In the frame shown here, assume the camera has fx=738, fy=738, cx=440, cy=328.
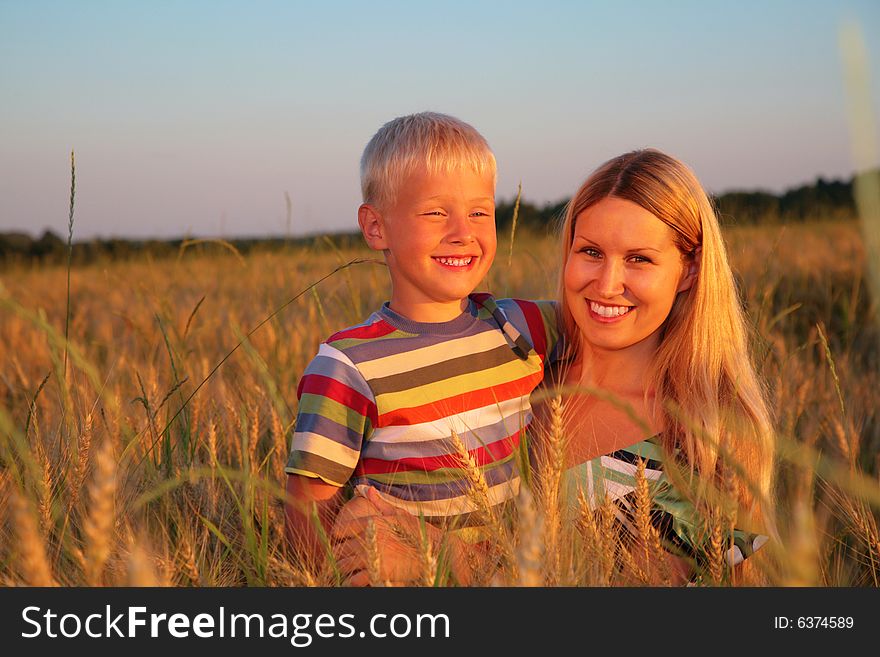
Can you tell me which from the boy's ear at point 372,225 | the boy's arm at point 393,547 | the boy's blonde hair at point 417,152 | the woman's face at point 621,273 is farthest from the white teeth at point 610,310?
the boy's arm at point 393,547

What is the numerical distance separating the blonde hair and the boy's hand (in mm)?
745

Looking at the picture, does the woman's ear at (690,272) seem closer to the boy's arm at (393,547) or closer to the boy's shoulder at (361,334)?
the boy's shoulder at (361,334)

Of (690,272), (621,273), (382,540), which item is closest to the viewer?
(382,540)

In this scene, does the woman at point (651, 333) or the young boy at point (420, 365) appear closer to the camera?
the young boy at point (420, 365)

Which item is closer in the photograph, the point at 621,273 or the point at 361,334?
the point at 361,334

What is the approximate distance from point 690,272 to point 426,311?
28.3 inches

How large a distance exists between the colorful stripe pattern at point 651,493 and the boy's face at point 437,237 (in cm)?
51

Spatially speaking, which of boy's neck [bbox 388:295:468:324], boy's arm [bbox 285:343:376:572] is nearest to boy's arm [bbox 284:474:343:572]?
boy's arm [bbox 285:343:376:572]

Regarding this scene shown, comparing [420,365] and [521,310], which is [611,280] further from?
[420,365]

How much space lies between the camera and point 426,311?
1.81 meters

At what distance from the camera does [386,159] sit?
181 centimetres

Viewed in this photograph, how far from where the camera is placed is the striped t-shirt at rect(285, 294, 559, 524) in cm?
163

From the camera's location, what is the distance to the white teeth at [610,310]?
1.86 m

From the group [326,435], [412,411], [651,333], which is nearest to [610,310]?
[651,333]
